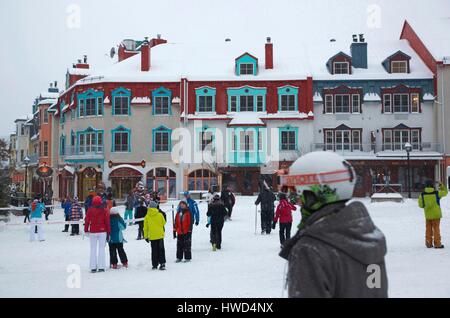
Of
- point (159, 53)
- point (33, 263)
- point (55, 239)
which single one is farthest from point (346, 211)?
point (159, 53)

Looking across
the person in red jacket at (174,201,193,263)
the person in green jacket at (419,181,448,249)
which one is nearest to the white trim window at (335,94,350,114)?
the person in green jacket at (419,181,448,249)

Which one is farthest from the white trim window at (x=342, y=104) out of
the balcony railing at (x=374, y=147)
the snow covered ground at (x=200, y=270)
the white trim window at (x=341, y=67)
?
the snow covered ground at (x=200, y=270)

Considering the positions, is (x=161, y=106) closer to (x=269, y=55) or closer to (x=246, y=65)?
(x=246, y=65)

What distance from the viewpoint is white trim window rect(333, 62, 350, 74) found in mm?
41906

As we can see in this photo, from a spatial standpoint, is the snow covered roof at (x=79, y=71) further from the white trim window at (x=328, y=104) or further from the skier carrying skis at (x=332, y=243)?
the skier carrying skis at (x=332, y=243)

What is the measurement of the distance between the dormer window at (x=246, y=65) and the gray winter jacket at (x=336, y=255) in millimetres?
40269

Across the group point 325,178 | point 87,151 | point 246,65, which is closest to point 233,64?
point 246,65

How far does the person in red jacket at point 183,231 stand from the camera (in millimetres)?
12547

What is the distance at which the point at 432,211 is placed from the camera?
12.8 m

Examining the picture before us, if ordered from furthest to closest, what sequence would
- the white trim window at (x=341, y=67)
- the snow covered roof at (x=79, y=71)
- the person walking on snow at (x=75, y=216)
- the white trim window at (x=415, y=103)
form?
1. the snow covered roof at (x=79, y=71)
2. the white trim window at (x=341, y=67)
3. the white trim window at (x=415, y=103)
4. the person walking on snow at (x=75, y=216)

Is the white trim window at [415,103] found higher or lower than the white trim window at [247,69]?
lower

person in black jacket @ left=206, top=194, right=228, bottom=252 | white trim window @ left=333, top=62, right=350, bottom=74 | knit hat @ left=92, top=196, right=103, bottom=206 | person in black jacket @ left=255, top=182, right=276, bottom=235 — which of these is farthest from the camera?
white trim window @ left=333, top=62, right=350, bottom=74

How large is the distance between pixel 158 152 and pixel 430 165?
21.5 meters

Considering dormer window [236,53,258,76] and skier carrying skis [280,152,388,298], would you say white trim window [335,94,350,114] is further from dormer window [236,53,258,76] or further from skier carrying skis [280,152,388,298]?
skier carrying skis [280,152,388,298]
